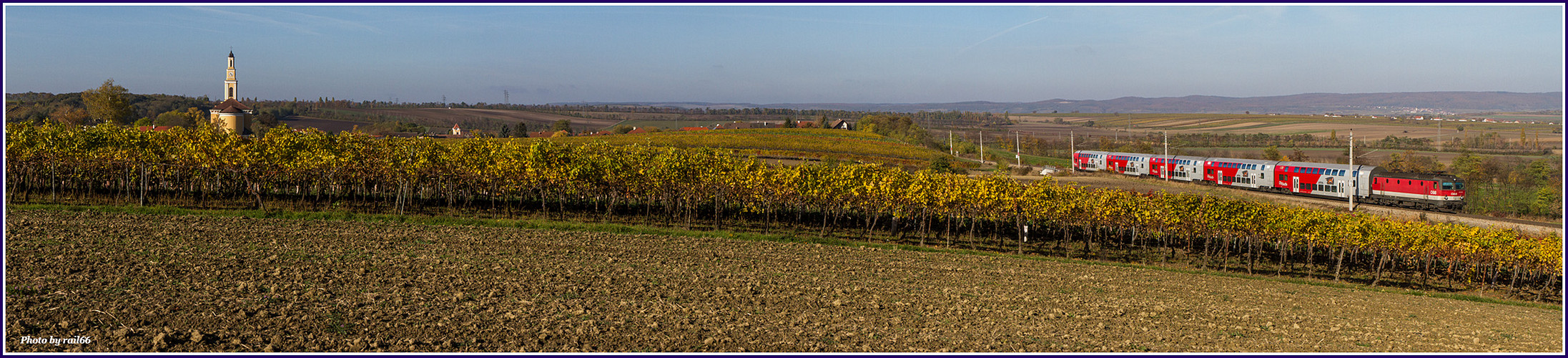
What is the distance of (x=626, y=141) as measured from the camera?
98.7m

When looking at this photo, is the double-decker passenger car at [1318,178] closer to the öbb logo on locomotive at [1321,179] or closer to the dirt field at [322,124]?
the öbb logo on locomotive at [1321,179]

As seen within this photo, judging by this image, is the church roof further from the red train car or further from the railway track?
the red train car

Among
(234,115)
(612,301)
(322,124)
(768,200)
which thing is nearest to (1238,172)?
(768,200)

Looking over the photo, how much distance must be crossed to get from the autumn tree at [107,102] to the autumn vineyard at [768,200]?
262 ft

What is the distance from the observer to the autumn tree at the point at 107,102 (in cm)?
10801

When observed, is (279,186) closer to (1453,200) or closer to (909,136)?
(1453,200)

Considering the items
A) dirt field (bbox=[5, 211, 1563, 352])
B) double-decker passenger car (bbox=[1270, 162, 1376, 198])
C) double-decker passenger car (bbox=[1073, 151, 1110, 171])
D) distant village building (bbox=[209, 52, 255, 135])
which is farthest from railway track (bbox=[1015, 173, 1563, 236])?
distant village building (bbox=[209, 52, 255, 135])

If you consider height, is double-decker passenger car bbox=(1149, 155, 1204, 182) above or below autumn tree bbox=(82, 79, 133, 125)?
below

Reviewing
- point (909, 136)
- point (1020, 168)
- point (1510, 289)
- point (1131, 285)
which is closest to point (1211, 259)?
point (1510, 289)

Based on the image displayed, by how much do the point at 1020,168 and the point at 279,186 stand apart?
69681 mm

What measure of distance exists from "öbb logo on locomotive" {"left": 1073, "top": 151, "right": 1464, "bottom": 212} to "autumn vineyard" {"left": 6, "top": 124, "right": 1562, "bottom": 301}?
1003 centimetres

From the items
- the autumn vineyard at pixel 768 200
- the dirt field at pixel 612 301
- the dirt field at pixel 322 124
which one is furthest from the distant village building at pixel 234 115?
the dirt field at pixel 612 301

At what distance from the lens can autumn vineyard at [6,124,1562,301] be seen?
116 ft

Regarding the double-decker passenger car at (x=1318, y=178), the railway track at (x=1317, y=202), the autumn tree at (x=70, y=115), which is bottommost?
the railway track at (x=1317, y=202)
